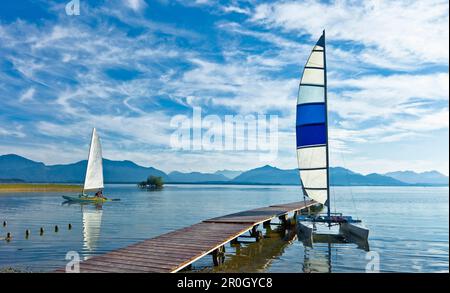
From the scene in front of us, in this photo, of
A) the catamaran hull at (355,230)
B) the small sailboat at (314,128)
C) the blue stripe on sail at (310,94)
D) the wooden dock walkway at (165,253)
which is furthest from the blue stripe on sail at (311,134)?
the wooden dock walkway at (165,253)

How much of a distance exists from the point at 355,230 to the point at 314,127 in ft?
28.6

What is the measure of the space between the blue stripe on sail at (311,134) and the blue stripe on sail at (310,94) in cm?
198

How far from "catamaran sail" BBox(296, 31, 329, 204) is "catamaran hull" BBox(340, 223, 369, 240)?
3.84m

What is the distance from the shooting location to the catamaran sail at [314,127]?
2708 cm

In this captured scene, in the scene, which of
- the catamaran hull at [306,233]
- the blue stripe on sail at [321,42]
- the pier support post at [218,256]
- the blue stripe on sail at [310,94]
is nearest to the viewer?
the pier support post at [218,256]

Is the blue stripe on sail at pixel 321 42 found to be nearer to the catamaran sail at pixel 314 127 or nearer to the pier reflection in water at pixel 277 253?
the catamaran sail at pixel 314 127

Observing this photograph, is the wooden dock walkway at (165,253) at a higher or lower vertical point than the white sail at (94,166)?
lower

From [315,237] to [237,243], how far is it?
5.03m

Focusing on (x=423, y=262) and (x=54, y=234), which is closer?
(x=423, y=262)

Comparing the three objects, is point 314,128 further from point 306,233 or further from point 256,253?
point 256,253

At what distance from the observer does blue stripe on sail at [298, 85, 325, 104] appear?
27516mm
